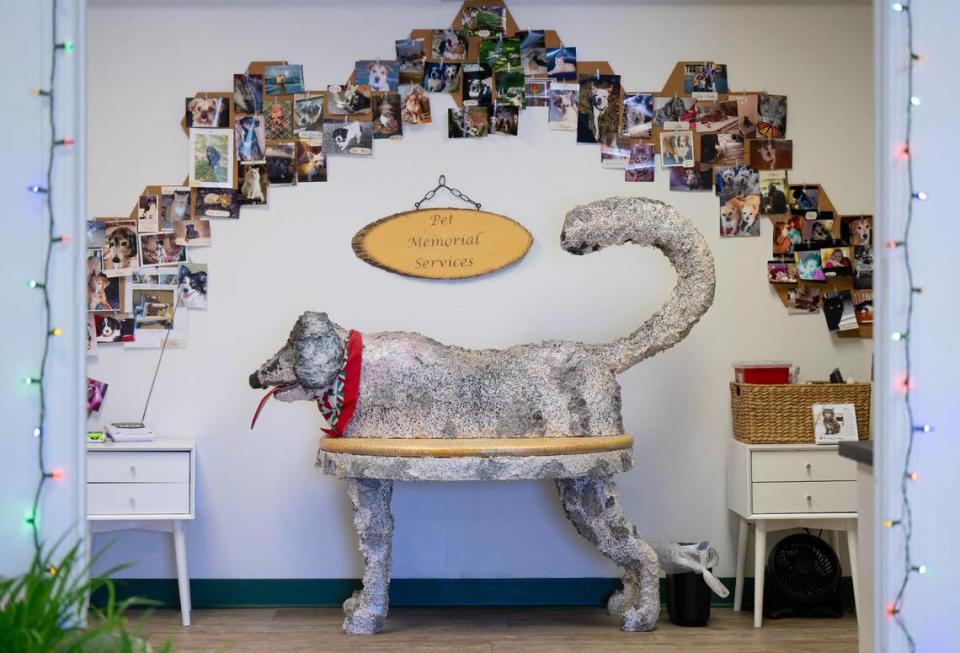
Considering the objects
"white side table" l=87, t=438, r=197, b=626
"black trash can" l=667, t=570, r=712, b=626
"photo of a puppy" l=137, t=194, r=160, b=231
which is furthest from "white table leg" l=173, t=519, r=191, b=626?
"black trash can" l=667, t=570, r=712, b=626

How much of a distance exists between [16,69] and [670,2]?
2724mm

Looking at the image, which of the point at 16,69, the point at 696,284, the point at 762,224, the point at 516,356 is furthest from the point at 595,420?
the point at 16,69

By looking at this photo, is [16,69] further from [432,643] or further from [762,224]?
[762,224]

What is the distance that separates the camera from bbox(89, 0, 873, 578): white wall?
4.49 meters

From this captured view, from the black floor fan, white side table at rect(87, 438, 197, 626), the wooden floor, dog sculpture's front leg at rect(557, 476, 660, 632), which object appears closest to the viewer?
the wooden floor

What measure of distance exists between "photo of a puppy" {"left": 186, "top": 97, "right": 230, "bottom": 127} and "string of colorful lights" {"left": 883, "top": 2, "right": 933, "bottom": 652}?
2737mm

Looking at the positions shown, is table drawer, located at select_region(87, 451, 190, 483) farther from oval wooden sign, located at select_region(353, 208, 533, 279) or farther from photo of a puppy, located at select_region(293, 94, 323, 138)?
photo of a puppy, located at select_region(293, 94, 323, 138)

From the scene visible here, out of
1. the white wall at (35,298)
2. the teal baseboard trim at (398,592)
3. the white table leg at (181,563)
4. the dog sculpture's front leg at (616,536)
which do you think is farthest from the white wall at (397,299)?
the white wall at (35,298)

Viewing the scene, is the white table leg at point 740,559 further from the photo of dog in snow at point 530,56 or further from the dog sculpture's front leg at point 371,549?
the photo of dog in snow at point 530,56

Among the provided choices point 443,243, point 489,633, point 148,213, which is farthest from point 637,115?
point 489,633

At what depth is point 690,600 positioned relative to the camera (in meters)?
4.18

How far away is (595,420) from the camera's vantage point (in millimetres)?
3881

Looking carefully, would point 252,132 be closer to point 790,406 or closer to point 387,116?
point 387,116

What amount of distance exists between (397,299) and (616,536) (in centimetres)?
121
